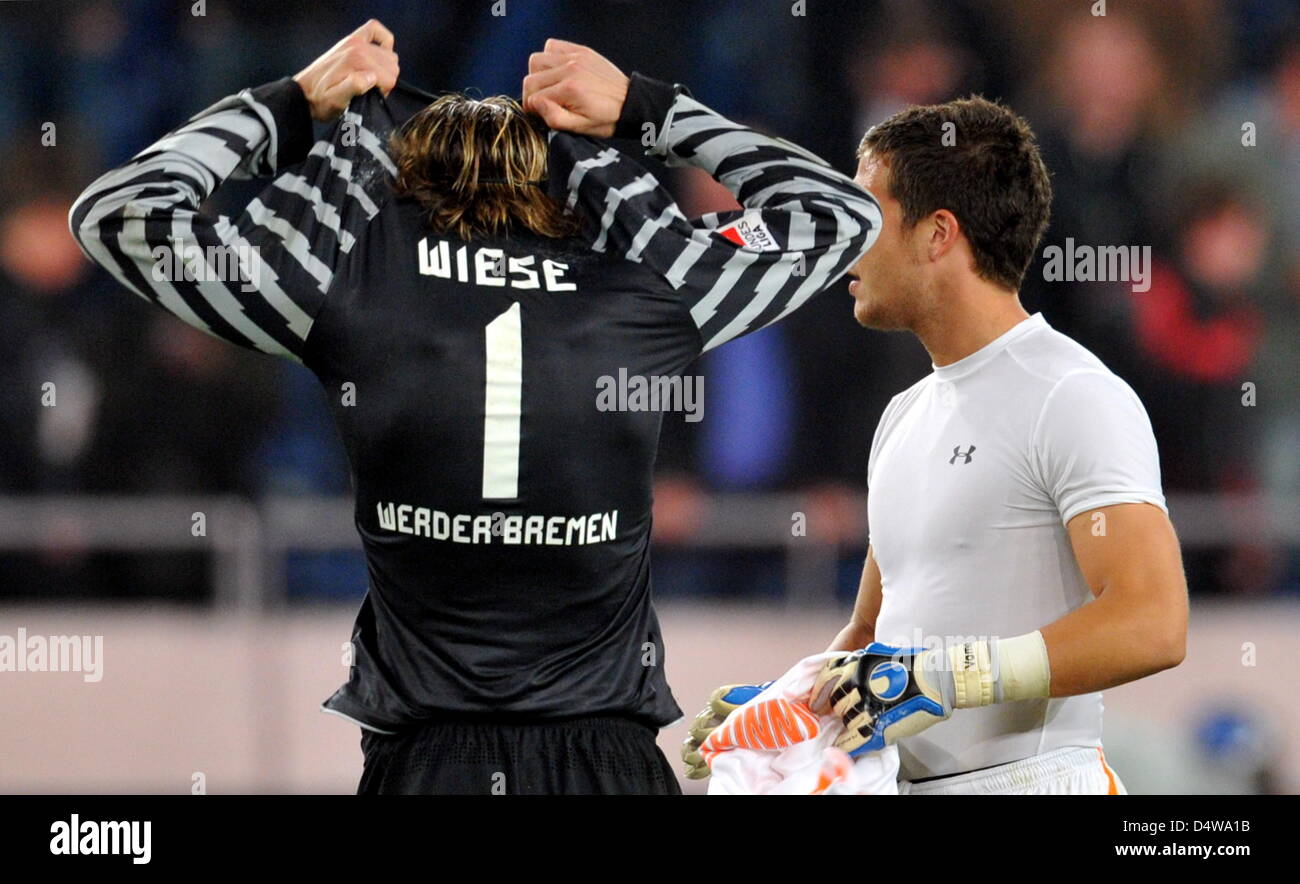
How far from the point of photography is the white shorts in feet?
7.44

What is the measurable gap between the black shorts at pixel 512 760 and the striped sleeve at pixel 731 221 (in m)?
0.57

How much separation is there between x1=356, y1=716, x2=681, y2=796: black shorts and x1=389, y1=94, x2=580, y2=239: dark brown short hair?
67 cm

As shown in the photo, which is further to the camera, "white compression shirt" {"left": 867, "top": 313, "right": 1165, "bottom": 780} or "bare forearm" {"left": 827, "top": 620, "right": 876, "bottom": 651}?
"bare forearm" {"left": 827, "top": 620, "right": 876, "bottom": 651}

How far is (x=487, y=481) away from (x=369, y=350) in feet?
0.76

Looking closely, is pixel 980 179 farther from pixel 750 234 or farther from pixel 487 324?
pixel 487 324

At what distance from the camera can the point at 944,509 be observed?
235cm

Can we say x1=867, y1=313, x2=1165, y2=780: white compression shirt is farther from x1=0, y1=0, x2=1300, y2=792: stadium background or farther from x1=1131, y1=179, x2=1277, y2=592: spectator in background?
x1=1131, y1=179, x2=1277, y2=592: spectator in background

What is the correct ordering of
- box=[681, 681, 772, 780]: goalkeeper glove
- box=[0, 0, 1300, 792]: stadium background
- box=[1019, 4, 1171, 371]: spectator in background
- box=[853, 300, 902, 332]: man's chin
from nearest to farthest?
box=[681, 681, 772, 780]: goalkeeper glove
box=[853, 300, 902, 332]: man's chin
box=[0, 0, 1300, 792]: stadium background
box=[1019, 4, 1171, 371]: spectator in background

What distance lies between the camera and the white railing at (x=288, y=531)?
4.92 meters

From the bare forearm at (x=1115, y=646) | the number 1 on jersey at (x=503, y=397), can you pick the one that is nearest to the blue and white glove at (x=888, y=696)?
the bare forearm at (x=1115, y=646)

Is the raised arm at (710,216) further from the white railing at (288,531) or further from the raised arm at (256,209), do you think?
the white railing at (288,531)

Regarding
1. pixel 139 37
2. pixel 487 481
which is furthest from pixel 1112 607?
pixel 139 37

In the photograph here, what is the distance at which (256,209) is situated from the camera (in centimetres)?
202

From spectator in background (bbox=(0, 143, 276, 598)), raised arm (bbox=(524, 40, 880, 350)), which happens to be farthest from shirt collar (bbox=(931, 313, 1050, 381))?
spectator in background (bbox=(0, 143, 276, 598))
